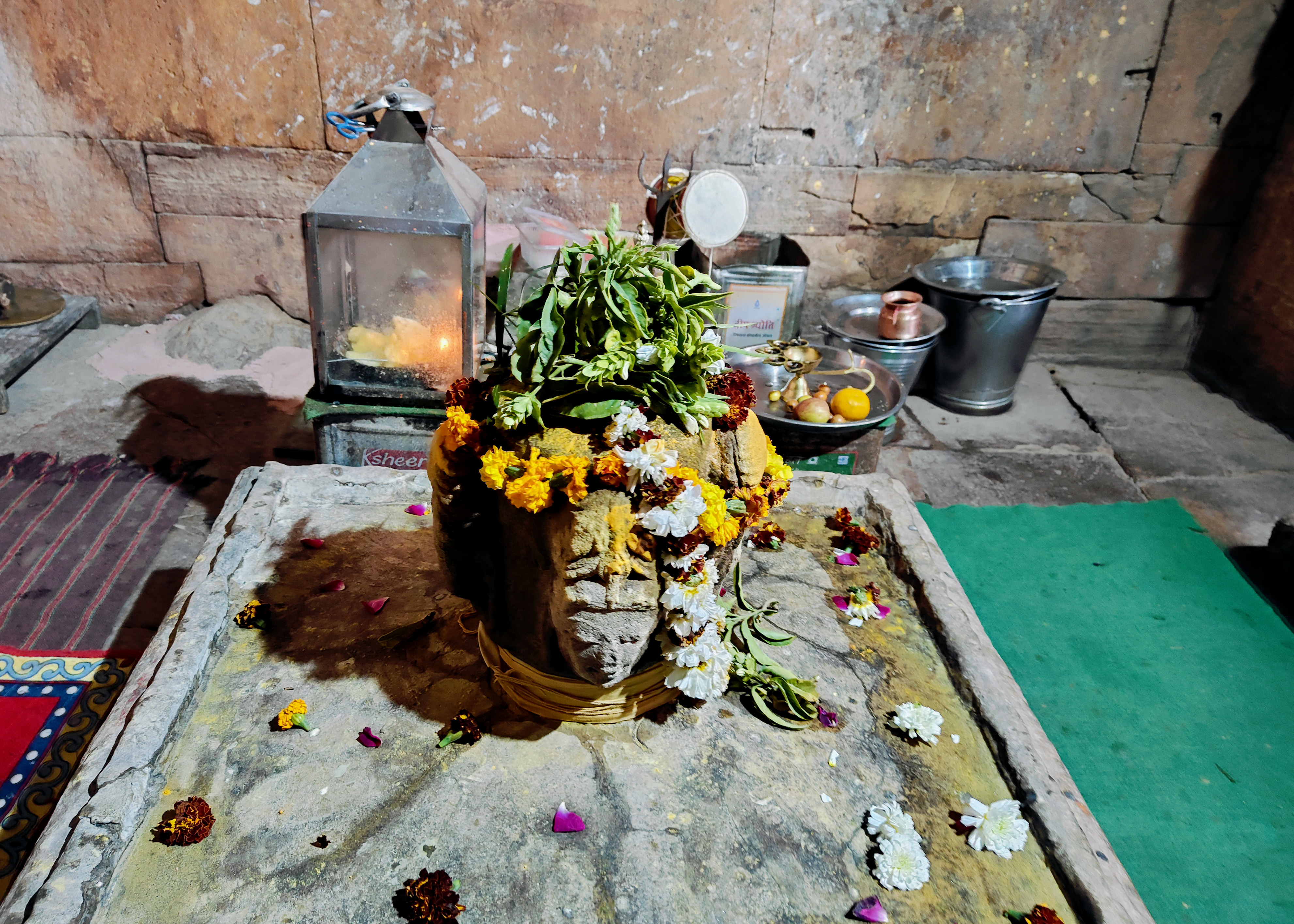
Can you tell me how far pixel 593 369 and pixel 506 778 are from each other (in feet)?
3.30

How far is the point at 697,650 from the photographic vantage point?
2025mm

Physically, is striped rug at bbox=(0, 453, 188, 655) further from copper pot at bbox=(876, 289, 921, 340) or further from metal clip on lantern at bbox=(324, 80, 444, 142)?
copper pot at bbox=(876, 289, 921, 340)

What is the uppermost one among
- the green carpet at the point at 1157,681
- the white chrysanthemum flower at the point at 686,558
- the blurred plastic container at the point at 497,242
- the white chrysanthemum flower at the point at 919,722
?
the blurred plastic container at the point at 497,242

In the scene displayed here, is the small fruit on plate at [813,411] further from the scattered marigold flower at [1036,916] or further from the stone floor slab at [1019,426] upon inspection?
the scattered marigold flower at [1036,916]

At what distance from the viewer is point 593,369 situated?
1.93 m

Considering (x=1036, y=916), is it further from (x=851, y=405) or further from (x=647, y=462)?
(x=851, y=405)

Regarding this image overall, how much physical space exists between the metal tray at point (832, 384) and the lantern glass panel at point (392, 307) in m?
1.34

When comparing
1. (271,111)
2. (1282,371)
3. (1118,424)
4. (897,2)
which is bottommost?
(1118,424)

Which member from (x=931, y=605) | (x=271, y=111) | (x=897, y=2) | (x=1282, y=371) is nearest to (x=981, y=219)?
(x=897, y=2)

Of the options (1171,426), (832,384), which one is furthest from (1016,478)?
(1171,426)

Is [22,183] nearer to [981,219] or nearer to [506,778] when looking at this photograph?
[506,778]

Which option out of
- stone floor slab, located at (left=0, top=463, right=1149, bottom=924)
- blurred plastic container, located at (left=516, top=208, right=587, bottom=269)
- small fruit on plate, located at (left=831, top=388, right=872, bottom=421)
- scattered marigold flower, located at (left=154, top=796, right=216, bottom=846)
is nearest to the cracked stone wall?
blurred plastic container, located at (left=516, top=208, right=587, bottom=269)

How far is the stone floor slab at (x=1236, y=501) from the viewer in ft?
13.8

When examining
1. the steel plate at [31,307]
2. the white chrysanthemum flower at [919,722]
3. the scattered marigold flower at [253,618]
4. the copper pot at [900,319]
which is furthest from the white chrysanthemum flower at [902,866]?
the steel plate at [31,307]
